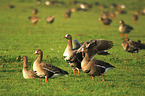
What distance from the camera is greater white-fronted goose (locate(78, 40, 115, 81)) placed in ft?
36.6

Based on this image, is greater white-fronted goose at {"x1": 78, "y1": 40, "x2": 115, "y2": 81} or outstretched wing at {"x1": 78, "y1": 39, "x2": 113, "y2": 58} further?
outstretched wing at {"x1": 78, "y1": 39, "x2": 113, "y2": 58}

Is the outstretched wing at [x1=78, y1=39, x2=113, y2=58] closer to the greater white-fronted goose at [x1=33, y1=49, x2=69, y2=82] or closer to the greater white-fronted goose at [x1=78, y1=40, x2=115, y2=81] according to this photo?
the greater white-fronted goose at [x1=78, y1=40, x2=115, y2=81]

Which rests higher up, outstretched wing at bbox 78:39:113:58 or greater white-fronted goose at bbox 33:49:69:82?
outstretched wing at bbox 78:39:113:58

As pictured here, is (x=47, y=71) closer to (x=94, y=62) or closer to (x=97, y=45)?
(x=94, y=62)

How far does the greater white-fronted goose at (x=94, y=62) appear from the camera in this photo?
11.1 meters

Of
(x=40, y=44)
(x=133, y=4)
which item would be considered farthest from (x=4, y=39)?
(x=133, y=4)

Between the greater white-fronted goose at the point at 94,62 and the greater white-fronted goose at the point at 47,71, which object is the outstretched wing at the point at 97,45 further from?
the greater white-fronted goose at the point at 47,71

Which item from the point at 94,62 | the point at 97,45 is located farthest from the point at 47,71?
the point at 97,45

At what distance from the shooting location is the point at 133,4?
68.6m

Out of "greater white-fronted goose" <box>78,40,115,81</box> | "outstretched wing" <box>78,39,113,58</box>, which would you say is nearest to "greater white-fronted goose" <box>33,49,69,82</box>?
"greater white-fronted goose" <box>78,40,115,81</box>

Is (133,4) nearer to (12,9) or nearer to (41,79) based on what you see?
(12,9)

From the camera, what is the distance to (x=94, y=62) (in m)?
11.3

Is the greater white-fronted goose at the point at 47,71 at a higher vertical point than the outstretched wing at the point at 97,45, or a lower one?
lower

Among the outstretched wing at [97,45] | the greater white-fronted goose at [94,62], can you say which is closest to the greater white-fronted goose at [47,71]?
the greater white-fronted goose at [94,62]
